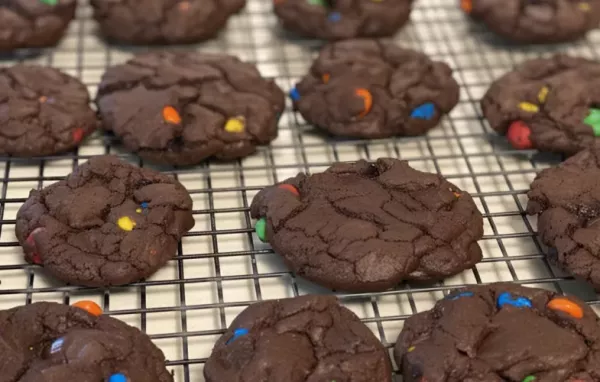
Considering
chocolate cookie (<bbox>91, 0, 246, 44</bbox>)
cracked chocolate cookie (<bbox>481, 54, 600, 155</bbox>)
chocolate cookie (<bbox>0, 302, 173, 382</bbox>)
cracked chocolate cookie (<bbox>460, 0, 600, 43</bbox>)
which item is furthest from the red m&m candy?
chocolate cookie (<bbox>0, 302, 173, 382</bbox>)

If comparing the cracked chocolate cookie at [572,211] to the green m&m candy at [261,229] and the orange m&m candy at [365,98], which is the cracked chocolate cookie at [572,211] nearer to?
the orange m&m candy at [365,98]

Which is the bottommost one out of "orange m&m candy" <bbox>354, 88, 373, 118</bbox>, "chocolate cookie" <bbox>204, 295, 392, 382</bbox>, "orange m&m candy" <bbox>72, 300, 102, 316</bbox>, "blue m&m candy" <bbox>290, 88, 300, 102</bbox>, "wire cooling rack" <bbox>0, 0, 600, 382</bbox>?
"wire cooling rack" <bbox>0, 0, 600, 382</bbox>

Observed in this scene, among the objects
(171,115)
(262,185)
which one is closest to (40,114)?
(171,115)

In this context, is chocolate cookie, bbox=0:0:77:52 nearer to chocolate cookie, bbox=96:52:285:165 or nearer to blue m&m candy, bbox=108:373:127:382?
chocolate cookie, bbox=96:52:285:165

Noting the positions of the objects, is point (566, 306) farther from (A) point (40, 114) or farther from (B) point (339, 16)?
(A) point (40, 114)

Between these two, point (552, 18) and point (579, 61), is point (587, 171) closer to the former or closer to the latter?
point (579, 61)

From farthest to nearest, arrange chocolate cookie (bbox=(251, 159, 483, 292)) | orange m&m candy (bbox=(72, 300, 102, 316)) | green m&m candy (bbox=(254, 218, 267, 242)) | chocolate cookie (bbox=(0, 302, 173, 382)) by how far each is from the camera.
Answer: green m&m candy (bbox=(254, 218, 267, 242)) → chocolate cookie (bbox=(251, 159, 483, 292)) → orange m&m candy (bbox=(72, 300, 102, 316)) → chocolate cookie (bbox=(0, 302, 173, 382))

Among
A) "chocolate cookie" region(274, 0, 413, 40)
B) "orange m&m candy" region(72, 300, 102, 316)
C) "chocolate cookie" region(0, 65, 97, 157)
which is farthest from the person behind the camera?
"chocolate cookie" region(274, 0, 413, 40)
